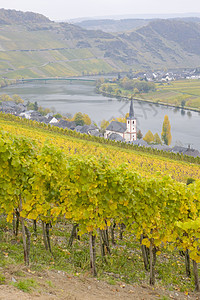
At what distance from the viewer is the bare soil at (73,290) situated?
25.4ft

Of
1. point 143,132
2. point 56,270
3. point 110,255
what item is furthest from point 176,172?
point 143,132

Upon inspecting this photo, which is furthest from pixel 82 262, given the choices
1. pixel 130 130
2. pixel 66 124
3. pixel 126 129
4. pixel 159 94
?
pixel 159 94

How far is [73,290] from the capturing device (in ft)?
28.6

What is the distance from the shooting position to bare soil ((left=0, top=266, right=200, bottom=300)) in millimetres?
7738

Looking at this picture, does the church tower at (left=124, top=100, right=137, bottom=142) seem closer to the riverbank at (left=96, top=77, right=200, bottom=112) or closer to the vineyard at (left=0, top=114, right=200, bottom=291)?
the riverbank at (left=96, top=77, right=200, bottom=112)

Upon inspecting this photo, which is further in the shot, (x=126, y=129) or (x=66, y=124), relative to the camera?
(x=66, y=124)

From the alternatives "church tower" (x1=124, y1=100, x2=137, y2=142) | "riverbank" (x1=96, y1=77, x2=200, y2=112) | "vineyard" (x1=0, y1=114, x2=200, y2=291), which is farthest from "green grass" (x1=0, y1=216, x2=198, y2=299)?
"riverbank" (x1=96, y1=77, x2=200, y2=112)

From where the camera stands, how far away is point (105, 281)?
9891mm

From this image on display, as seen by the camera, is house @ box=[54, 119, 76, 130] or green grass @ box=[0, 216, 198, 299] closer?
green grass @ box=[0, 216, 198, 299]

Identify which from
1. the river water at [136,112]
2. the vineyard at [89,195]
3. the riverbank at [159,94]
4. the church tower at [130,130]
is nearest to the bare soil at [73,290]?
the vineyard at [89,195]

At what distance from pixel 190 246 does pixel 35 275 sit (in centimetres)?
491

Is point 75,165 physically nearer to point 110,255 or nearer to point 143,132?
point 110,255

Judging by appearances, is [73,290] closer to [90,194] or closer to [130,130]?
[90,194]

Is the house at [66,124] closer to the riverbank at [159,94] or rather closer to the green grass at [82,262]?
the riverbank at [159,94]
